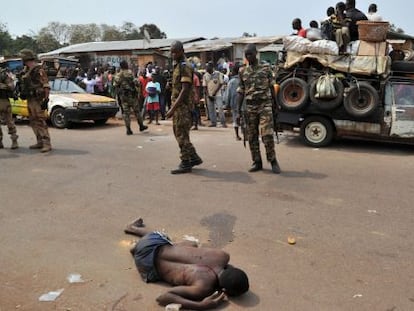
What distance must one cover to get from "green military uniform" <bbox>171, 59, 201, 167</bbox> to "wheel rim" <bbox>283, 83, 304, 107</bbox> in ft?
10.0

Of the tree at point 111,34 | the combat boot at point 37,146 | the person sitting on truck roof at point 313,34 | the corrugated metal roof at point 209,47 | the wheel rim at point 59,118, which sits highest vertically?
the tree at point 111,34

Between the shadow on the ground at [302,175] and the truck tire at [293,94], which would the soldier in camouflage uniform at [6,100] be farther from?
the shadow on the ground at [302,175]

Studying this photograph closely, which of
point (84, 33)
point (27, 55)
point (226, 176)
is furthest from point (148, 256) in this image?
point (84, 33)

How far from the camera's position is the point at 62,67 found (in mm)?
19656

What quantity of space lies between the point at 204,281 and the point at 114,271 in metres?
0.96

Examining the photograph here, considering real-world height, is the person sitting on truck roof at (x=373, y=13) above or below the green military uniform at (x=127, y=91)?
above

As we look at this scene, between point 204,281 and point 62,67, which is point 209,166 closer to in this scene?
point 204,281

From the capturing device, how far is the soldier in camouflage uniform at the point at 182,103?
6703 mm

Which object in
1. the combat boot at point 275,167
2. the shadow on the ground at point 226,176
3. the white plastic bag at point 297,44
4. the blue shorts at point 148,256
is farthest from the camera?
the white plastic bag at point 297,44

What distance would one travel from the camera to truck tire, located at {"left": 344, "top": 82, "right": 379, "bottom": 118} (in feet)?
28.5

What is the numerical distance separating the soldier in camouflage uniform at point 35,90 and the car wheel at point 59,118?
3.52 metres

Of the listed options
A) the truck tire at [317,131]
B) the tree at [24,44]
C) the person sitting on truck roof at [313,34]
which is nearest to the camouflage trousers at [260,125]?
the truck tire at [317,131]

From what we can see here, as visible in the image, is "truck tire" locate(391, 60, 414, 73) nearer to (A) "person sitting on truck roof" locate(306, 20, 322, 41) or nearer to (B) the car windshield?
(A) "person sitting on truck roof" locate(306, 20, 322, 41)

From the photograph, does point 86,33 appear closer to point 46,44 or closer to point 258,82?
point 46,44
